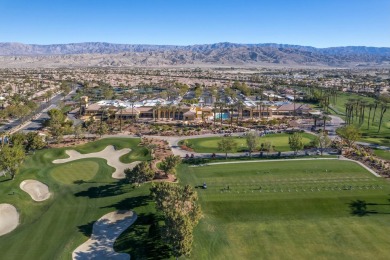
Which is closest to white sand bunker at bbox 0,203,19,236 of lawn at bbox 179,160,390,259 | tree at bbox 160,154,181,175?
tree at bbox 160,154,181,175

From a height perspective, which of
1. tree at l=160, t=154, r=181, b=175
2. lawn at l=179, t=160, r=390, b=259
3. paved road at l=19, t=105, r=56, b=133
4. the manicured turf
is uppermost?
tree at l=160, t=154, r=181, b=175

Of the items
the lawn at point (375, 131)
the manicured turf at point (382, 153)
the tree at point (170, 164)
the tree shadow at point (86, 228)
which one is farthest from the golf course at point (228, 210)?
the lawn at point (375, 131)

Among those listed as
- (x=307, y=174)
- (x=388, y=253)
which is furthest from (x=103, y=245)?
(x=307, y=174)

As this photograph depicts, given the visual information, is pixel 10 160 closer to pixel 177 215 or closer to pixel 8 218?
pixel 8 218

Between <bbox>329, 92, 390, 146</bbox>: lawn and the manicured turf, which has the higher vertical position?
<bbox>329, 92, 390, 146</bbox>: lawn

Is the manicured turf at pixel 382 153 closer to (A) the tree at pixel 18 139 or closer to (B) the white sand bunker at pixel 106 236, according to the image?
(B) the white sand bunker at pixel 106 236

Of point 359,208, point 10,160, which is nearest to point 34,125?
point 10,160

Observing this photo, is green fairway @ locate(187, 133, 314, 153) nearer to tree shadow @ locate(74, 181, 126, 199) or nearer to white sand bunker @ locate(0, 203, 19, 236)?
tree shadow @ locate(74, 181, 126, 199)
